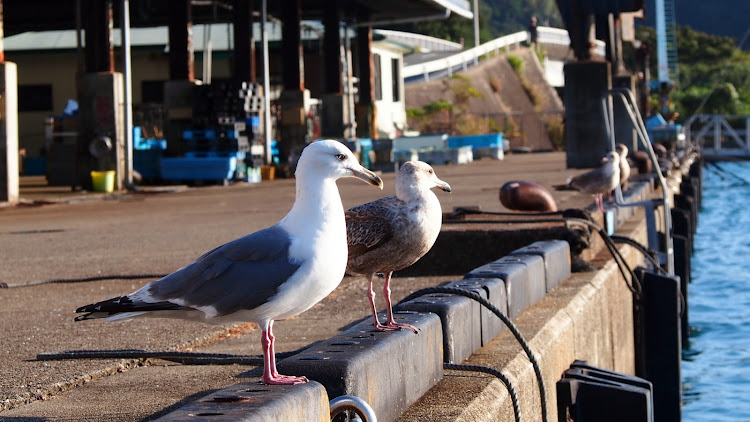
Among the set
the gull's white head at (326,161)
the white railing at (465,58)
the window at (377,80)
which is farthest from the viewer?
the white railing at (465,58)

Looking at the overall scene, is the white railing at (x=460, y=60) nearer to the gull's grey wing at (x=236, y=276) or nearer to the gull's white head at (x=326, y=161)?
the gull's white head at (x=326, y=161)

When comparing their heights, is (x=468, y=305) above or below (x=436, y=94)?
below

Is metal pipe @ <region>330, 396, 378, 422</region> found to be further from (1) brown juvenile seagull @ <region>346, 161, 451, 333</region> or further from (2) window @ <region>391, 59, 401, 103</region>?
(2) window @ <region>391, 59, 401, 103</region>

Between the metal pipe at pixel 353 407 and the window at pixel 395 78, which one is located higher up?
the window at pixel 395 78

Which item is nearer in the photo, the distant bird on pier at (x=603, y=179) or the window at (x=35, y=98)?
the distant bird on pier at (x=603, y=179)

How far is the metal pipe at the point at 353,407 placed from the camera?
3584mm

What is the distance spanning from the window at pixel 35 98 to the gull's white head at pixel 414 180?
36.8 m

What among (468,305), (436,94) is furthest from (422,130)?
(468,305)

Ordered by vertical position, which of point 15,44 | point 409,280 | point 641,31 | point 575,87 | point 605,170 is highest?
point 641,31

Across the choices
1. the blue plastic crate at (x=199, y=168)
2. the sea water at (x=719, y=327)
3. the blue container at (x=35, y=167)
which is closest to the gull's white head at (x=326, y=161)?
the sea water at (x=719, y=327)

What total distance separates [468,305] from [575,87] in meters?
20.2

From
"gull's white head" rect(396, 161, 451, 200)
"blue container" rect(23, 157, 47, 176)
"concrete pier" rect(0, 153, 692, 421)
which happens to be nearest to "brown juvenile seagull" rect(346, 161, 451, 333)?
"gull's white head" rect(396, 161, 451, 200)

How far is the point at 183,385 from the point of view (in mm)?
4766

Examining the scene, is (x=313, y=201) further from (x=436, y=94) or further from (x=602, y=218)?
(x=436, y=94)
